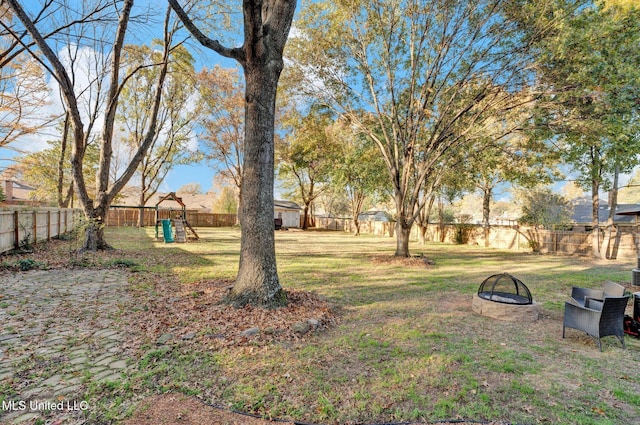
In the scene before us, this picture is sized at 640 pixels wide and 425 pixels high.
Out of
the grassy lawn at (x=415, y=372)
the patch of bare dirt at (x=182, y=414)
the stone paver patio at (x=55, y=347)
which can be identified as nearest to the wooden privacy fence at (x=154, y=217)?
the stone paver patio at (x=55, y=347)

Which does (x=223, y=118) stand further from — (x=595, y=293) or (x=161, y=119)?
(x=595, y=293)

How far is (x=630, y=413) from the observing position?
7.81 feet

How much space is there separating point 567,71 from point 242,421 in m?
10.4

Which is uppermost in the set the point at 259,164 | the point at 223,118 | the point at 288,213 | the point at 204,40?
the point at 223,118

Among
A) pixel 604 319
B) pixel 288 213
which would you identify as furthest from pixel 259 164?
pixel 288 213

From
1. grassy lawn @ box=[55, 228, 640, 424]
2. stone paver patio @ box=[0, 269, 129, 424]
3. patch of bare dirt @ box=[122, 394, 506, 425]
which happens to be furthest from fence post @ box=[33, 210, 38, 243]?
patch of bare dirt @ box=[122, 394, 506, 425]

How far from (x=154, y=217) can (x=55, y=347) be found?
2643cm

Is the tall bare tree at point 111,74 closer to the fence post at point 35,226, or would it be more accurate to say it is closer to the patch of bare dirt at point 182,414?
the fence post at point 35,226

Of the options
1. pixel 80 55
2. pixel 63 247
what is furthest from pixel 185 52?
pixel 63 247

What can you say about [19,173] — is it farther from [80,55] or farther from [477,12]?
[477,12]

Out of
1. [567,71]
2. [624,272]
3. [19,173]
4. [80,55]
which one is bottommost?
[624,272]

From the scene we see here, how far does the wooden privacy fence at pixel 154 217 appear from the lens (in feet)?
80.7

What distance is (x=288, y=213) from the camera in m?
32.6

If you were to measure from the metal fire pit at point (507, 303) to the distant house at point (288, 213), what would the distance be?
88.1 ft
